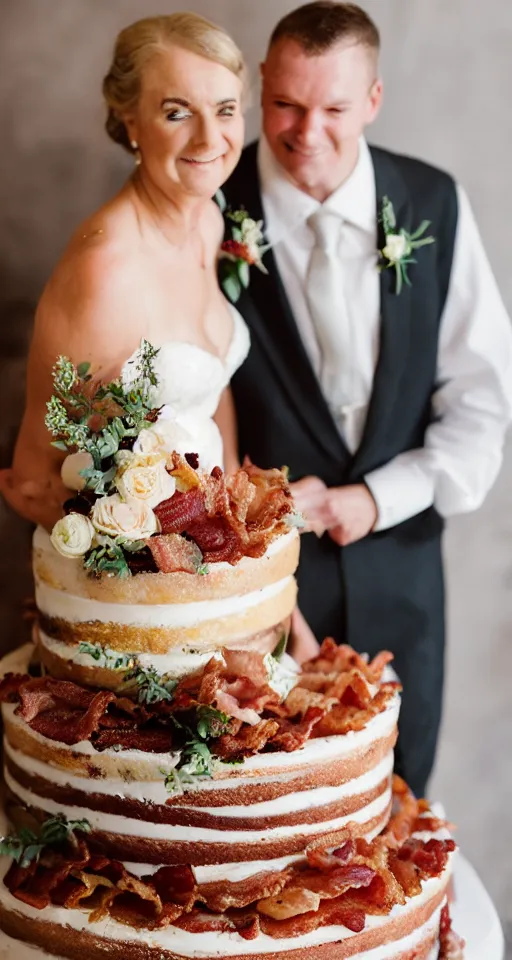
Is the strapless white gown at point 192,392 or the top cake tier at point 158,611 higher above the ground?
the strapless white gown at point 192,392

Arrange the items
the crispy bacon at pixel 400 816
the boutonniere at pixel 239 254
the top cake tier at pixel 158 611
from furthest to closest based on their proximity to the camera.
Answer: the boutonniere at pixel 239 254 < the crispy bacon at pixel 400 816 < the top cake tier at pixel 158 611

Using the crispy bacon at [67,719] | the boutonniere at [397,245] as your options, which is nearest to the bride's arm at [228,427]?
the boutonniere at [397,245]

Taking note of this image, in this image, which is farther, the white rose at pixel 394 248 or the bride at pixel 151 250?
the white rose at pixel 394 248

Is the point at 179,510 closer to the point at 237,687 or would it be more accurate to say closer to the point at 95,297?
the point at 237,687

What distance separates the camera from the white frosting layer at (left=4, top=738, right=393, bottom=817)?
2.08 metres

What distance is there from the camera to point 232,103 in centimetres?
231

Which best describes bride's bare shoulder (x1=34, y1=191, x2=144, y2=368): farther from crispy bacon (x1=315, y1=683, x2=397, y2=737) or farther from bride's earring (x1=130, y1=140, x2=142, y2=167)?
crispy bacon (x1=315, y1=683, x2=397, y2=737)

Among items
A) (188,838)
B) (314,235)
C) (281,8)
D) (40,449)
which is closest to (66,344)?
(40,449)

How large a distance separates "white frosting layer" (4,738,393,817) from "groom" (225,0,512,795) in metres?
0.73

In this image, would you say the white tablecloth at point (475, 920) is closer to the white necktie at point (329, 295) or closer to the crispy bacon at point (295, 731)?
the crispy bacon at point (295, 731)

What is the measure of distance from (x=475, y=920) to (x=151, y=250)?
1.63 metres

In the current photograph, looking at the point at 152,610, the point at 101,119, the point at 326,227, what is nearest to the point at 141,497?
the point at 152,610

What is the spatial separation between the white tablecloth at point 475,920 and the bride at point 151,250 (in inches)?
45.1

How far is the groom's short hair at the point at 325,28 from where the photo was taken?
2469mm
